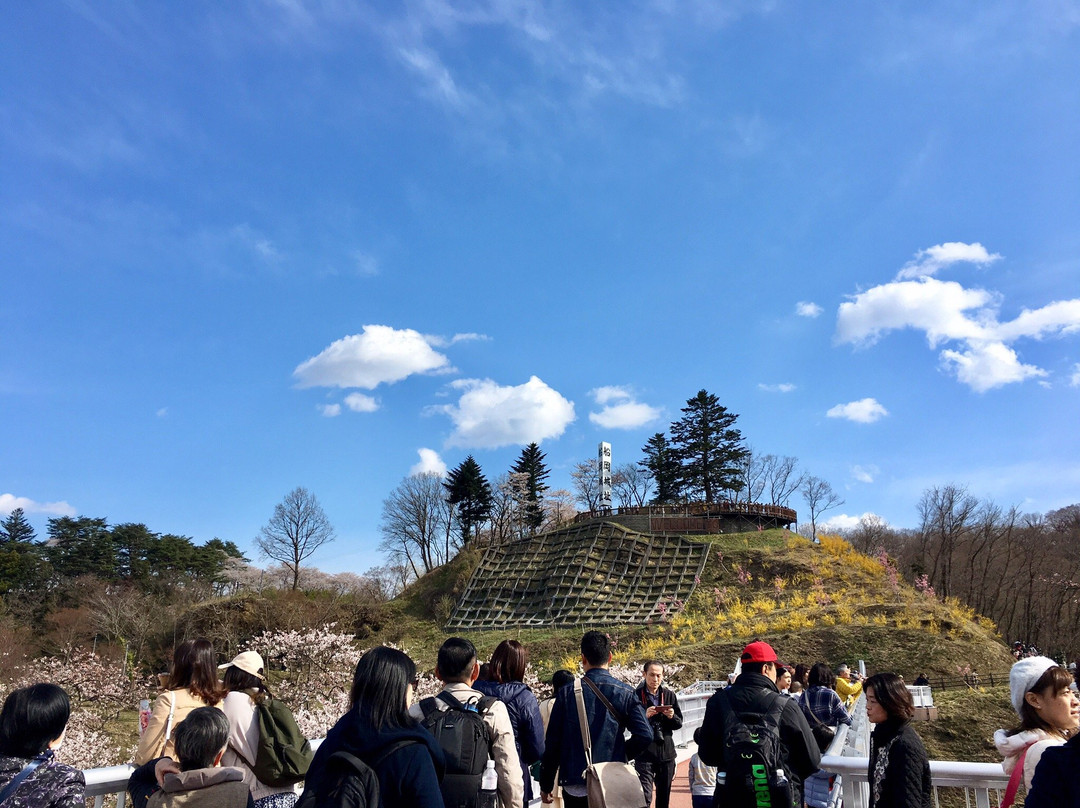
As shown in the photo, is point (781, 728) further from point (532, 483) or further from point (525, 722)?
point (532, 483)

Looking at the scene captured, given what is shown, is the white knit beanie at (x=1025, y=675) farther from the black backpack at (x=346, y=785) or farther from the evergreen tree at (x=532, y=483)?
the evergreen tree at (x=532, y=483)

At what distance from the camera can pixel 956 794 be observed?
8.18 meters

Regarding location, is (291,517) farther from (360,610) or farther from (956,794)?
(956,794)

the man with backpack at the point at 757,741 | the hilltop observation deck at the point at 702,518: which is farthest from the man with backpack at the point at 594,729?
the hilltop observation deck at the point at 702,518

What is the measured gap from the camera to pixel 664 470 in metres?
51.8

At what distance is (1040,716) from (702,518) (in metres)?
38.2

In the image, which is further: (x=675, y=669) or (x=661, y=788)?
(x=675, y=669)

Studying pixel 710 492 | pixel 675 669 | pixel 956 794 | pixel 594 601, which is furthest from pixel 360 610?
pixel 956 794

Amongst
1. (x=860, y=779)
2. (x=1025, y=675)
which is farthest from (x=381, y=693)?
(x=860, y=779)

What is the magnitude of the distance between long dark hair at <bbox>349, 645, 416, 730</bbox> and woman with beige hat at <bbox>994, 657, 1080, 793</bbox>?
2.25m

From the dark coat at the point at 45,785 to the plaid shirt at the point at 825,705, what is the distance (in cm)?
599

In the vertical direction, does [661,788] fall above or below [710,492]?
below

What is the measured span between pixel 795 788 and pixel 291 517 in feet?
173

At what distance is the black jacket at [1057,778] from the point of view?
1808 millimetres
